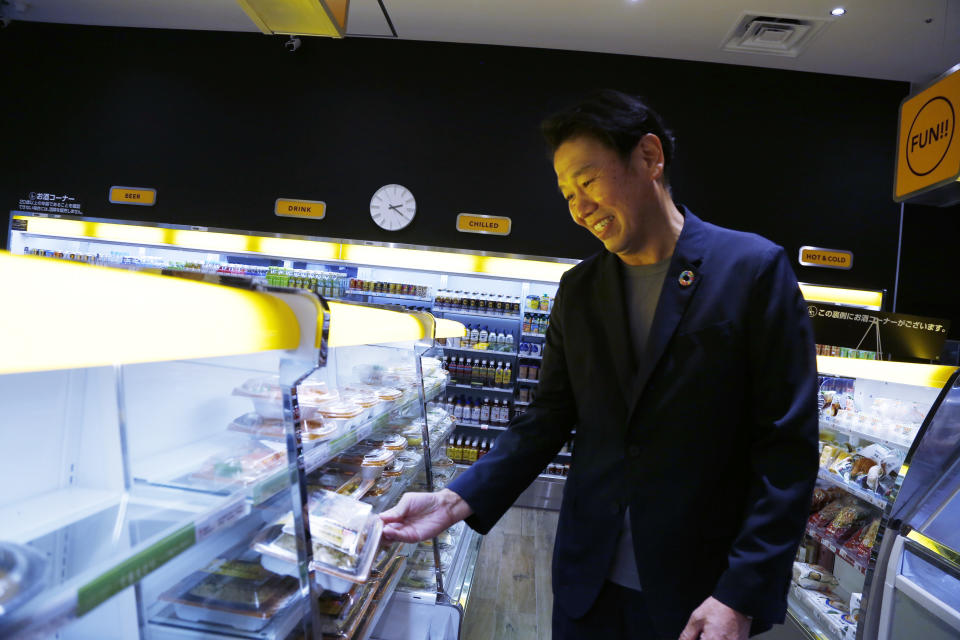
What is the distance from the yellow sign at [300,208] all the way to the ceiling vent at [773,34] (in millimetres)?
4741

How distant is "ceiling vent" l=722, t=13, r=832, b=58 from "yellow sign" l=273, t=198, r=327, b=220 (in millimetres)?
4741

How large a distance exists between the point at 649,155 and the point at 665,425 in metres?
0.64

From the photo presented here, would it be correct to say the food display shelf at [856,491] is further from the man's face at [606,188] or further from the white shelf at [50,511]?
the white shelf at [50,511]

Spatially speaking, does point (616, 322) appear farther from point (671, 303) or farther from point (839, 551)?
point (839, 551)

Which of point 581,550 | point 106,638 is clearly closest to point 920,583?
point 581,550

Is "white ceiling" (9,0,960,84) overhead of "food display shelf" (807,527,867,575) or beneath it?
overhead

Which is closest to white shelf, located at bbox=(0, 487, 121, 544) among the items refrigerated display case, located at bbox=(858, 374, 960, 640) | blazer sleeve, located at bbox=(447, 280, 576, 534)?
blazer sleeve, located at bbox=(447, 280, 576, 534)

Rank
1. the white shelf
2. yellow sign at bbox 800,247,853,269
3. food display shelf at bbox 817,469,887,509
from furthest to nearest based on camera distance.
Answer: yellow sign at bbox 800,247,853,269
food display shelf at bbox 817,469,887,509
the white shelf

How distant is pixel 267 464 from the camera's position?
53.2 inches

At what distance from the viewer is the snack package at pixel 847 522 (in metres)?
2.92

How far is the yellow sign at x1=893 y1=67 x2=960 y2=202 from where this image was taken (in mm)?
3654

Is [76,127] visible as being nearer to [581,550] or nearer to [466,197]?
[466,197]

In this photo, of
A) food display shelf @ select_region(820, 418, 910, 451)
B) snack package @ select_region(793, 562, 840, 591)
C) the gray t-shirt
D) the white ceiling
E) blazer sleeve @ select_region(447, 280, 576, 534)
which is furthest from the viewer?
the white ceiling

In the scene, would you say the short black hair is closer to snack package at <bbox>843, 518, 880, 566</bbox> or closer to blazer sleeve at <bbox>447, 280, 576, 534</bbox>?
blazer sleeve at <bbox>447, 280, 576, 534</bbox>
